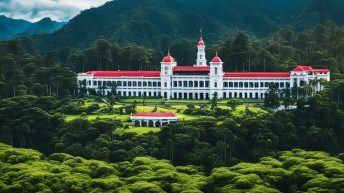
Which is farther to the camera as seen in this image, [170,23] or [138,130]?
[170,23]

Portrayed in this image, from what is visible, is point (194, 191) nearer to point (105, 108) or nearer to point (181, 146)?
point (181, 146)

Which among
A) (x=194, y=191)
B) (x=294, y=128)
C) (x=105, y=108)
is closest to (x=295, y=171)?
(x=194, y=191)

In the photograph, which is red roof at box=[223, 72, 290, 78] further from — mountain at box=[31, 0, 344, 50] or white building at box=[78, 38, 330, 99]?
mountain at box=[31, 0, 344, 50]

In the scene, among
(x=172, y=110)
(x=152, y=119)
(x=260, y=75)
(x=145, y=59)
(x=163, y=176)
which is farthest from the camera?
(x=145, y=59)

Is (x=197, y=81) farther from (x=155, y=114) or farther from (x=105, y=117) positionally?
(x=105, y=117)

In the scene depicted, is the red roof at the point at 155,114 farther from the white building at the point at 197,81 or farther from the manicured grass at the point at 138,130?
the white building at the point at 197,81

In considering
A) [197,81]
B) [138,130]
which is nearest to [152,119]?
[138,130]

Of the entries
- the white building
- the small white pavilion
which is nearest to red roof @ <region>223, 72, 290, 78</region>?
the white building
